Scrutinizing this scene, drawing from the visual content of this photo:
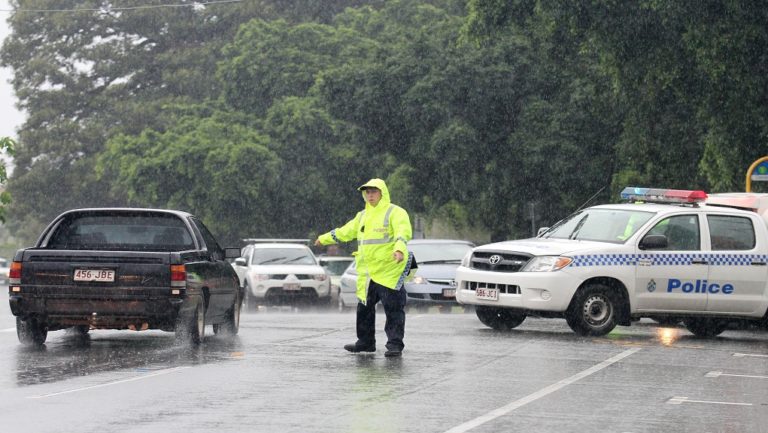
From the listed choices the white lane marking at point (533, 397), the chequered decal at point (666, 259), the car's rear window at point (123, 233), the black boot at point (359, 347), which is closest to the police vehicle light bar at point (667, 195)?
the chequered decal at point (666, 259)

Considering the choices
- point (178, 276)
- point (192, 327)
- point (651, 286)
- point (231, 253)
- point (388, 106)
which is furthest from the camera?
point (388, 106)

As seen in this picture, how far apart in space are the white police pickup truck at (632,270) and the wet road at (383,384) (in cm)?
46

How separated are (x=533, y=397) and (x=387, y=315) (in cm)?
363

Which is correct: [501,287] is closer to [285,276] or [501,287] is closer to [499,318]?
[499,318]

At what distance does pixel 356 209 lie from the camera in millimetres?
52969

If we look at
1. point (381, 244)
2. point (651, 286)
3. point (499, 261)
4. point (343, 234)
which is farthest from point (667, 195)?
point (381, 244)

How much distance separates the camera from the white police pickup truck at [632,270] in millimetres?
17750

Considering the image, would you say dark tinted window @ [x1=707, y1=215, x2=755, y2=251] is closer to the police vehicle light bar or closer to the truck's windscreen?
the police vehicle light bar

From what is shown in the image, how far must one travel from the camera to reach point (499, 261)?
18.2 meters

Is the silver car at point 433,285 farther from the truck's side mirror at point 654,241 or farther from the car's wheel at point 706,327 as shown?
the truck's side mirror at point 654,241

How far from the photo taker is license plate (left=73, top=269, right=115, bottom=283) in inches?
591

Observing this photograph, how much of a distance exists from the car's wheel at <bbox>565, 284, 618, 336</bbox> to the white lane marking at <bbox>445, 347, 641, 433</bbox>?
2.44 metres

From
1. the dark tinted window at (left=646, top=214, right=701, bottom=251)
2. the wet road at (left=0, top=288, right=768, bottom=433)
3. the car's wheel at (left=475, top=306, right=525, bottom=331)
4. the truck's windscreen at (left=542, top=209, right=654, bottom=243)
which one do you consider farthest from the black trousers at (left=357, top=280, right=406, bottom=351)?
the dark tinted window at (left=646, top=214, right=701, bottom=251)

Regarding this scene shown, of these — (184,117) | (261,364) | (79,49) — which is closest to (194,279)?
(261,364)
